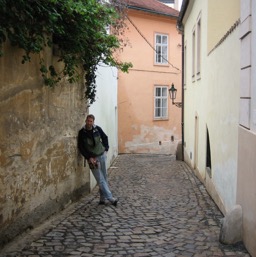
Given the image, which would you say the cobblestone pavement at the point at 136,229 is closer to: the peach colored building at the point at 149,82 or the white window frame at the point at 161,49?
the peach colored building at the point at 149,82

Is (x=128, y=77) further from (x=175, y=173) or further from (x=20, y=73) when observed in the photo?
(x=20, y=73)

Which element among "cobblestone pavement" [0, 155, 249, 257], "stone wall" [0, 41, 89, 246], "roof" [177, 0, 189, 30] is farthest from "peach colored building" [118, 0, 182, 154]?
"stone wall" [0, 41, 89, 246]

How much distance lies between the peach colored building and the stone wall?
1499cm

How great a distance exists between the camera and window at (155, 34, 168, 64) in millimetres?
24016

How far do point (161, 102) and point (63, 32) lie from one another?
18.7m

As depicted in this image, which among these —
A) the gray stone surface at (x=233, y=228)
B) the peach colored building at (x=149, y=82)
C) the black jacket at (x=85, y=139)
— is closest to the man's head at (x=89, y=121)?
the black jacket at (x=85, y=139)

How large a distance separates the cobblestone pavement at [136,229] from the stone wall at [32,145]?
29cm

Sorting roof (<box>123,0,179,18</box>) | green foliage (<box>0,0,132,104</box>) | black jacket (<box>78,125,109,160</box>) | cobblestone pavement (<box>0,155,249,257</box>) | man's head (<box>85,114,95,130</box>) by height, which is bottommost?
cobblestone pavement (<box>0,155,249,257</box>)

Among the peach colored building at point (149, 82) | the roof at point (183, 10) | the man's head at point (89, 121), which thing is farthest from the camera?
the peach colored building at point (149, 82)

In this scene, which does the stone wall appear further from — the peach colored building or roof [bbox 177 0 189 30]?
the peach colored building

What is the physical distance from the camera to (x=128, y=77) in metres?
23.1

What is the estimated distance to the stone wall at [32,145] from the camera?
5.21m

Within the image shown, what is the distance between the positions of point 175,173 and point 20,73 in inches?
315

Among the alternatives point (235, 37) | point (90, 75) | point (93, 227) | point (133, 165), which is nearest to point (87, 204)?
point (93, 227)
